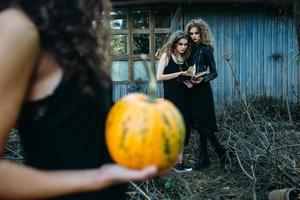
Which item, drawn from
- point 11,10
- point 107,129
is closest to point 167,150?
point 107,129

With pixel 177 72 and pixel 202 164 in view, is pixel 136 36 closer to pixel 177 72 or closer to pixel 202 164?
pixel 177 72

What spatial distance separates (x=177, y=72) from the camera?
21.5 feet

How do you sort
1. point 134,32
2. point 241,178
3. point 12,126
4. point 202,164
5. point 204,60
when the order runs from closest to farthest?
point 12,126 → point 241,178 → point 204,60 → point 202,164 → point 134,32

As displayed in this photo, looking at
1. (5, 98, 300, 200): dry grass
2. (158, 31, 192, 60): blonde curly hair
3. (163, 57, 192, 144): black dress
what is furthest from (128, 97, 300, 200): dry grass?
(158, 31, 192, 60): blonde curly hair

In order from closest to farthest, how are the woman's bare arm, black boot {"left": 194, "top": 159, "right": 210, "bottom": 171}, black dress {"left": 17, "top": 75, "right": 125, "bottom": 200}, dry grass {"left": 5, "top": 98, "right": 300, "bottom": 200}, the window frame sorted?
the woman's bare arm < black dress {"left": 17, "top": 75, "right": 125, "bottom": 200} < dry grass {"left": 5, "top": 98, "right": 300, "bottom": 200} < black boot {"left": 194, "top": 159, "right": 210, "bottom": 171} < the window frame

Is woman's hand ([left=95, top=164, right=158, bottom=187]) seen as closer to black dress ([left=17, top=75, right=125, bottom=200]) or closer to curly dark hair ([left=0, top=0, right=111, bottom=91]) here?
black dress ([left=17, top=75, right=125, bottom=200])

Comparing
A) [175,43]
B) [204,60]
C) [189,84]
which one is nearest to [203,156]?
[189,84]

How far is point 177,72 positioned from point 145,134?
533 centimetres

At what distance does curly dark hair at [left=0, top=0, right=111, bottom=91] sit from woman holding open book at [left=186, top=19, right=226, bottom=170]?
509 centimetres

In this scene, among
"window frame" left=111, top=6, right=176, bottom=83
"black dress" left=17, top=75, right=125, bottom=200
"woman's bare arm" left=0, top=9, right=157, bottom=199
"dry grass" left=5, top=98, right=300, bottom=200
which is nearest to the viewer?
"woman's bare arm" left=0, top=9, right=157, bottom=199

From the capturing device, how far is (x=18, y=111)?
123 centimetres

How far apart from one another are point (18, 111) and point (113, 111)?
0.82 feet

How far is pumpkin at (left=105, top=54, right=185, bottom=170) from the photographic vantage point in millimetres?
1262

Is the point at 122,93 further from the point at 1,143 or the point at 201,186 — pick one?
the point at 1,143
